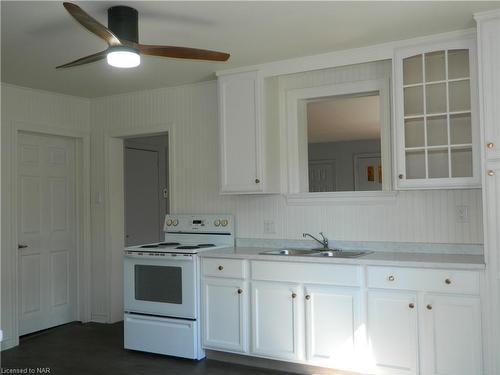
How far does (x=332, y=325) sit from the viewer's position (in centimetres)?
328

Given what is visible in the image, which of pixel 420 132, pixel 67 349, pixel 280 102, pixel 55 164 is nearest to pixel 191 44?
pixel 280 102

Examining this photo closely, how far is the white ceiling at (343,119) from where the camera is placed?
4.07 metres

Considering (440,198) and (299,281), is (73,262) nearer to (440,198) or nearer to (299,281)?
(299,281)

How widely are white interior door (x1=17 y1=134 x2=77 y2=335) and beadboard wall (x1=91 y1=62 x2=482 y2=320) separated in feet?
0.81

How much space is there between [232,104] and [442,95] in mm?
1557

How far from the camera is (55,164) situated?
15.9ft

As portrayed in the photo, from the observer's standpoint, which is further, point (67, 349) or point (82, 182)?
point (82, 182)

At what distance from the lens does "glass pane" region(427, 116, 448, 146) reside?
127 inches

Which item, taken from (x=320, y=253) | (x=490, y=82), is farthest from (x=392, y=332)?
(x=490, y=82)

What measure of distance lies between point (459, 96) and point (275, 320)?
192 cm

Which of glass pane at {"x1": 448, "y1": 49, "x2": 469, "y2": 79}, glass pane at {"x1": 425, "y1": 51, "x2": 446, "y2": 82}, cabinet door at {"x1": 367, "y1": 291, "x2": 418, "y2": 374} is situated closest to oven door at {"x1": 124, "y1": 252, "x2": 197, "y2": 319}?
cabinet door at {"x1": 367, "y1": 291, "x2": 418, "y2": 374}

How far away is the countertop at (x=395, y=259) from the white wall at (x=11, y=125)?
68.3 inches

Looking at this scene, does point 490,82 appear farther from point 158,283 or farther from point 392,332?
point 158,283

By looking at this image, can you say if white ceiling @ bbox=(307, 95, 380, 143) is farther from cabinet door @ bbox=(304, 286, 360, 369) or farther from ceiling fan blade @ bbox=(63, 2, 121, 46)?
ceiling fan blade @ bbox=(63, 2, 121, 46)
